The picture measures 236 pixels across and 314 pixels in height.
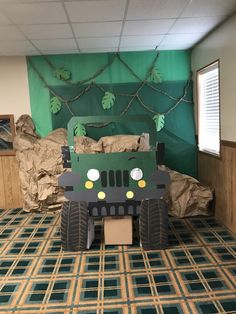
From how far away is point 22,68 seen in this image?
14.6 ft

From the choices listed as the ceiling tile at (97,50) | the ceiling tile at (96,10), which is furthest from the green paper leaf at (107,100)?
the ceiling tile at (96,10)

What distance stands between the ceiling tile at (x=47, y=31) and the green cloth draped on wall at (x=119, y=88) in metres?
0.94

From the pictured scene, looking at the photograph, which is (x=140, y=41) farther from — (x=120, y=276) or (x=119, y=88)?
(x=120, y=276)

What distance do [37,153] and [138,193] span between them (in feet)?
6.15

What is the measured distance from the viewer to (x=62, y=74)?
444 centimetres

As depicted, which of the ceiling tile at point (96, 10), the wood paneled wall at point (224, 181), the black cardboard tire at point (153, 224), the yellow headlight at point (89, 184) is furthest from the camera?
the wood paneled wall at point (224, 181)

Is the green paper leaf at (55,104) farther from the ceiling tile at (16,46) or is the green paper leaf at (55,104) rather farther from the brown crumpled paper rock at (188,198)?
the brown crumpled paper rock at (188,198)

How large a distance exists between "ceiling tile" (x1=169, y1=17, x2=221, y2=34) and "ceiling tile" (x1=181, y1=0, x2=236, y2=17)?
144 mm

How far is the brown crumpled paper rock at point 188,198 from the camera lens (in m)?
3.91

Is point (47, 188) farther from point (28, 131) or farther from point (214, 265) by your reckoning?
point (214, 265)

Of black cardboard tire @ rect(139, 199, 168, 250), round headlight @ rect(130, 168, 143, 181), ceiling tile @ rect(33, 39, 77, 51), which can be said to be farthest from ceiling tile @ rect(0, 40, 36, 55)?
black cardboard tire @ rect(139, 199, 168, 250)

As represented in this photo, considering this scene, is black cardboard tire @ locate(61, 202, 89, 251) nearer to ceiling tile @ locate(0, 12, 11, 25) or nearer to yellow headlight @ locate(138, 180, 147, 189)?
yellow headlight @ locate(138, 180, 147, 189)

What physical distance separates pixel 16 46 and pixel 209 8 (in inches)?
94.9

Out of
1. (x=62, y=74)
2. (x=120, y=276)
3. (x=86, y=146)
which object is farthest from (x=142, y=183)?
(x=62, y=74)
